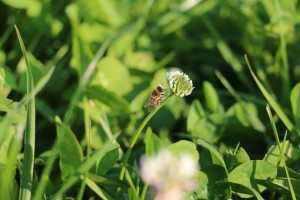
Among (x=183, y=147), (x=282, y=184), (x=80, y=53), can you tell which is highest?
(x=80, y=53)

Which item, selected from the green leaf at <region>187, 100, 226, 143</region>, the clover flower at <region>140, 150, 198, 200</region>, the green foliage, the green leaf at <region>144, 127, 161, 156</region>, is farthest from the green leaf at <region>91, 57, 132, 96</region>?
the clover flower at <region>140, 150, 198, 200</region>

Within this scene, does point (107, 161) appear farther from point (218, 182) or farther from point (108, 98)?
point (108, 98)

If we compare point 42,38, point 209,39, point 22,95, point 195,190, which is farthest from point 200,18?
point 195,190

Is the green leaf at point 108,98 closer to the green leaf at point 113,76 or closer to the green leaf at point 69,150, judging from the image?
the green leaf at point 113,76

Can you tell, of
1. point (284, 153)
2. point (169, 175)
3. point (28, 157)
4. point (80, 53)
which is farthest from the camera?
point (80, 53)

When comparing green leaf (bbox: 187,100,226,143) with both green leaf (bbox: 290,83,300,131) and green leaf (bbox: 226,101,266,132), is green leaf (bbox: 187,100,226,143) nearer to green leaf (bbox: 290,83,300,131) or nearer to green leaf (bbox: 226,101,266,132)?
green leaf (bbox: 226,101,266,132)

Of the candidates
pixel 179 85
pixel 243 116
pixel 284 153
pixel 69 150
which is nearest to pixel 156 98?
pixel 179 85
